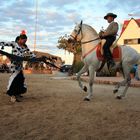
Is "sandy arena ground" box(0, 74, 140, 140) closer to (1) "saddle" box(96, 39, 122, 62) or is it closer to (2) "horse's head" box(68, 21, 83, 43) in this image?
(1) "saddle" box(96, 39, 122, 62)

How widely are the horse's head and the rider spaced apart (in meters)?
0.97

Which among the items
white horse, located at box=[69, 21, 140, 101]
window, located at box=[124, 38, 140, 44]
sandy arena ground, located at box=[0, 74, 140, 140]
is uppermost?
window, located at box=[124, 38, 140, 44]

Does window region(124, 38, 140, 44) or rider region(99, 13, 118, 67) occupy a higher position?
window region(124, 38, 140, 44)

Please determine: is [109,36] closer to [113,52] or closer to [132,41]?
[113,52]

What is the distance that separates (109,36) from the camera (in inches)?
485

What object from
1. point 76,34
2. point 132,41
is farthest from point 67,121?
point 132,41

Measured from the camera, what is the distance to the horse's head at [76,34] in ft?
43.0

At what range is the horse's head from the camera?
13109 mm

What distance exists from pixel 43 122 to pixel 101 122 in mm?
1228

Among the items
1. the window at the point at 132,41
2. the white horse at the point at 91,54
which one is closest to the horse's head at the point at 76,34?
the white horse at the point at 91,54

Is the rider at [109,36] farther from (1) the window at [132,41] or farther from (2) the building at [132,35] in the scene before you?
(1) the window at [132,41]

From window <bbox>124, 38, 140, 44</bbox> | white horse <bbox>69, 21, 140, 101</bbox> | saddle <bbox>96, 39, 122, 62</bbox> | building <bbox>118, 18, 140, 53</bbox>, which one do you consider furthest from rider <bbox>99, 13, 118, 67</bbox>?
window <bbox>124, 38, 140, 44</bbox>

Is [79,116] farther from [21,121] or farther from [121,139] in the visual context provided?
[121,139]

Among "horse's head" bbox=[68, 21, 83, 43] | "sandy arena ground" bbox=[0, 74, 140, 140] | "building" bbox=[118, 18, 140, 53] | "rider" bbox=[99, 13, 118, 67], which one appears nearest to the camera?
"sandy arena ground" bbox=[0, 74, 140, 140]
